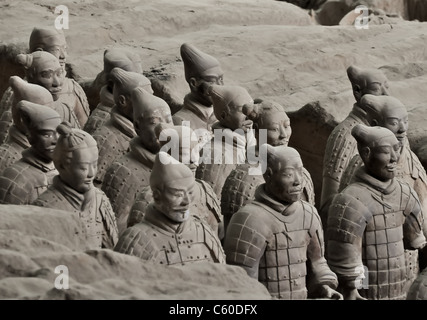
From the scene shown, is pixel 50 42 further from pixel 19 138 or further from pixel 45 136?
pixel 45 136

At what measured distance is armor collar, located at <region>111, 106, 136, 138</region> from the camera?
40.3ft

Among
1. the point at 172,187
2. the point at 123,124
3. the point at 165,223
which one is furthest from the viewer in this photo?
the point at 123,124

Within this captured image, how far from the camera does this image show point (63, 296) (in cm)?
774

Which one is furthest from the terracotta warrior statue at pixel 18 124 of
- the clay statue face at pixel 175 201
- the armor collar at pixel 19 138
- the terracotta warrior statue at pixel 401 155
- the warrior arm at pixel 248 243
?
the terracotta warrior statue at pixel 401 155

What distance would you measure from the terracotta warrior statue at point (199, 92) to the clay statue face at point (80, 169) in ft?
7.50

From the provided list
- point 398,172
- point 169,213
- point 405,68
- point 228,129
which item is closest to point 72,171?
point 169,213

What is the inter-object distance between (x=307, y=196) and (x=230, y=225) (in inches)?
52.9

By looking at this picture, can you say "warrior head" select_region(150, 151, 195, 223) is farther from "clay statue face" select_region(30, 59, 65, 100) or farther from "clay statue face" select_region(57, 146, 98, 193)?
"clay statue face" select_region(30, 59, 65, 100)

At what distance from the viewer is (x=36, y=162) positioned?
10.9 meters

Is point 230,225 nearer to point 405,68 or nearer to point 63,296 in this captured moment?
point 63,296

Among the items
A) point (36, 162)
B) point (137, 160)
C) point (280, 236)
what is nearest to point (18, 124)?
point (36, 162)

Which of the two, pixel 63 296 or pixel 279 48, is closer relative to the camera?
pixel 63 296

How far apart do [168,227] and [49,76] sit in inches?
136

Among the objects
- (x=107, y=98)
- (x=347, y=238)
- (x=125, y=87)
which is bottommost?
(x=107, y=98)
